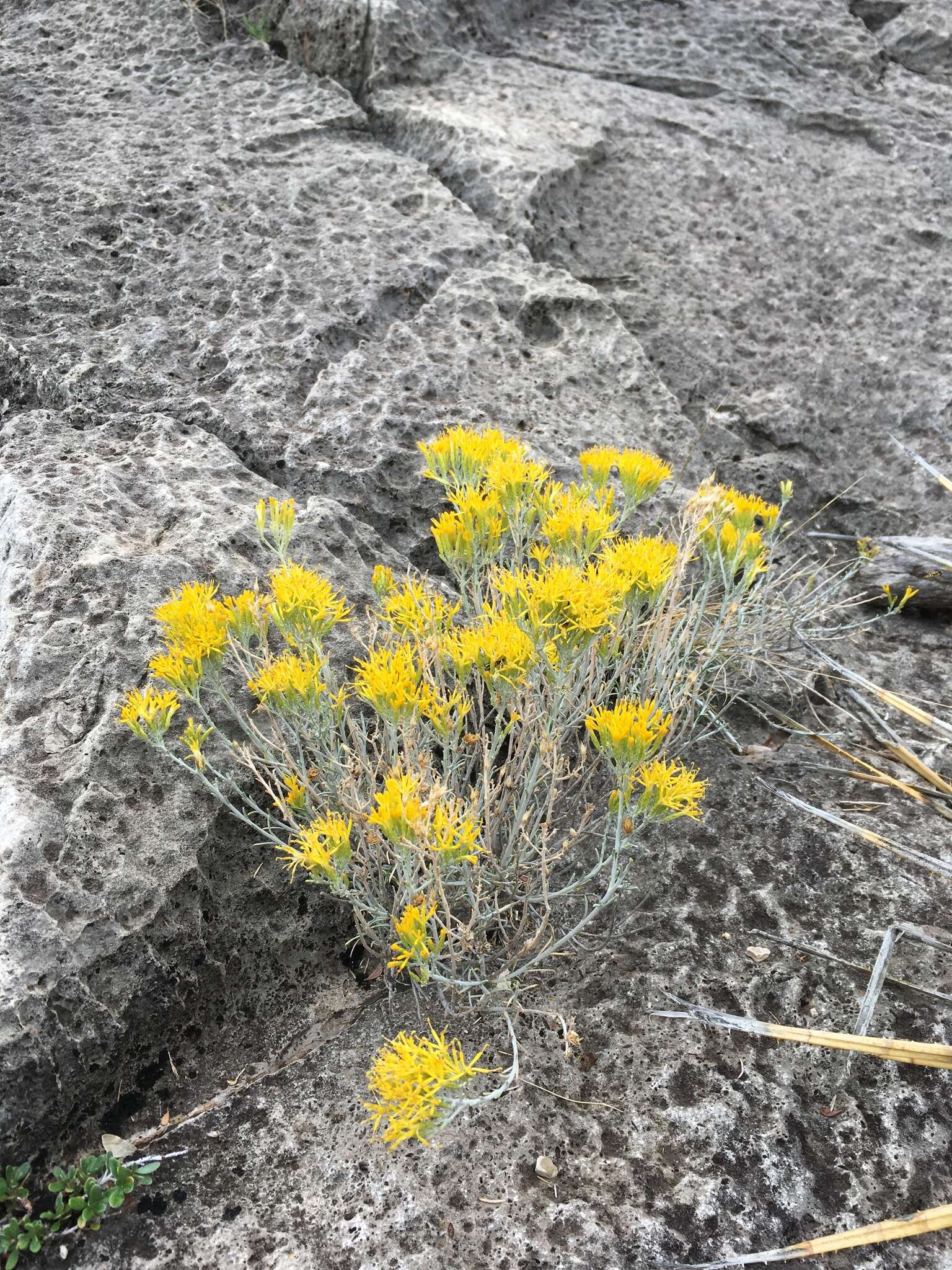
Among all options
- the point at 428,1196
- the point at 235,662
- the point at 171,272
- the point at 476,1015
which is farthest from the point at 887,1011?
the point at 171,272

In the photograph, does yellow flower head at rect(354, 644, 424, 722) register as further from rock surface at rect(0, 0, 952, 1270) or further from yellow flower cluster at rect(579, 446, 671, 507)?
yellow flower cluster at rect(579, 446, 671, 507)

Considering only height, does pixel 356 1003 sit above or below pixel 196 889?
below

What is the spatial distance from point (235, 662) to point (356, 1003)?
0.72 m

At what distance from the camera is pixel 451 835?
4.59 feet

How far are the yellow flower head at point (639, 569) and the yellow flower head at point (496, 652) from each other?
21cm

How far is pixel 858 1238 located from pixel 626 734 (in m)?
0.76

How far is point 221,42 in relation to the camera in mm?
3812

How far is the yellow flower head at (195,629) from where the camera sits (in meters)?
1.63

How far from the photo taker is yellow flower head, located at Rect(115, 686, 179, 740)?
162cm

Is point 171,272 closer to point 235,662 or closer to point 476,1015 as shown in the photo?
point 235,662

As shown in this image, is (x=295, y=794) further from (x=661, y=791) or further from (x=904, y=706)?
(x=904, y=706)

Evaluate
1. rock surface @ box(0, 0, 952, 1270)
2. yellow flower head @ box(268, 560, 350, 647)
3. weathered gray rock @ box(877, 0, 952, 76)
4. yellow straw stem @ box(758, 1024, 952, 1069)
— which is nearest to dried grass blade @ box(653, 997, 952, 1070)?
yellow straw stem @ box(758, 1024, 952, 1069)

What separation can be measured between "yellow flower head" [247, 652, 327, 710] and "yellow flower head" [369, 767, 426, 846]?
0.81 feet

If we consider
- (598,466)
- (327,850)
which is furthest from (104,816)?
(598,466)
